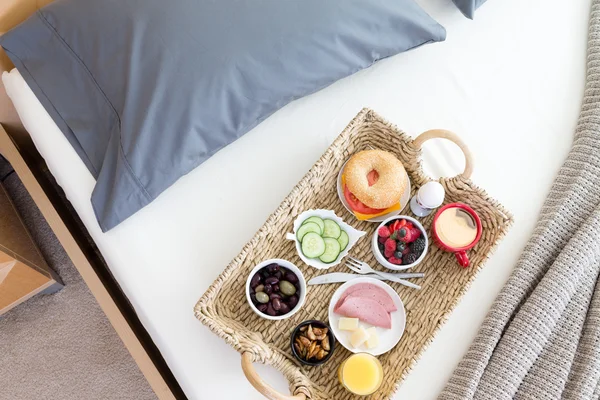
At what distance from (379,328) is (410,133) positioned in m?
0.42

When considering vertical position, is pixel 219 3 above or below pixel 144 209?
above

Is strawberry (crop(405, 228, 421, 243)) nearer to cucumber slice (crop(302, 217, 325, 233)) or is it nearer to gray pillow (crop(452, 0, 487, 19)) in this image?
cucumber slice (crop(302, 217, 325, 233))

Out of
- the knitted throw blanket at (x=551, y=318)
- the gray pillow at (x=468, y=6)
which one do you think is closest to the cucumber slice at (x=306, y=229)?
the knitted throw blanket at (x=551, y=318)

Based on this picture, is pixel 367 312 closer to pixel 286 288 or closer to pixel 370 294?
pixel 370 294

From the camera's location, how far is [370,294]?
1.03 metres

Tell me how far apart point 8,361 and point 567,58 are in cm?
159

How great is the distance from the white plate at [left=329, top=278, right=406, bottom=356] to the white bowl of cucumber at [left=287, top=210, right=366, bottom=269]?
0.06 m

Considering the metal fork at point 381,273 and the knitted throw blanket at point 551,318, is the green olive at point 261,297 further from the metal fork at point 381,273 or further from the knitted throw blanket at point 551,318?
the knitted throw blanket at point 551,318

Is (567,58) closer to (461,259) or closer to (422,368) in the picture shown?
(461,259)

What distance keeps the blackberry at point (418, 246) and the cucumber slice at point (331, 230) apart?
0.14 meters

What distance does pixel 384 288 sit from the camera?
103 cm

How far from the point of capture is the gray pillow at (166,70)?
38.3 inches

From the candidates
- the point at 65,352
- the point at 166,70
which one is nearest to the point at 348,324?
the point at 166,70

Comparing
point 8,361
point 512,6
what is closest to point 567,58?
point 512,6
